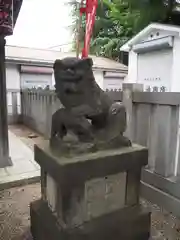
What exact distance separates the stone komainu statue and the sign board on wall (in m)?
4.52

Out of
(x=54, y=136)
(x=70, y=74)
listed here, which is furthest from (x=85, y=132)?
(x=70, y=74)

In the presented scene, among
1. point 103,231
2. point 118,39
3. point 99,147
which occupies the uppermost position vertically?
point 118,39

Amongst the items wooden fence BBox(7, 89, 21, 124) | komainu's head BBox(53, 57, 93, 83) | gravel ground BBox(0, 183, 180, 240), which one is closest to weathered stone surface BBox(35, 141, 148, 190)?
komainu's head BBox(53, 57, 93, 83)

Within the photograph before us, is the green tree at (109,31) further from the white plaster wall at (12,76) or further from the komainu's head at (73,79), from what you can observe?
the komainu's head at (73,79)

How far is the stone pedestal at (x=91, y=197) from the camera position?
57.3 inches

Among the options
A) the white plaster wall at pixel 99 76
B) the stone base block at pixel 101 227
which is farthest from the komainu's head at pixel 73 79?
the white plaster wall at pixel 99 76

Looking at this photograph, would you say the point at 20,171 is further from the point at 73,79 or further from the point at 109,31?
the point at 109,31

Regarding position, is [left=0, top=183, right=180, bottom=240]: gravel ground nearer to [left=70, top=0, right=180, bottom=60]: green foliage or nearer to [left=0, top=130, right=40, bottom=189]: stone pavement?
[left=0, top=130, right=40, bottom=189]: stone pavement

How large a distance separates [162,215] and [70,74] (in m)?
1.66

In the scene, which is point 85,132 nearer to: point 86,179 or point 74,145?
point 74,145

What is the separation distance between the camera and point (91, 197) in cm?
158

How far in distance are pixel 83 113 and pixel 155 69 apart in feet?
18.6

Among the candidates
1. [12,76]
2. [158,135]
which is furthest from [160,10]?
[158,135]

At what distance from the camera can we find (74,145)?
1505mm
